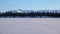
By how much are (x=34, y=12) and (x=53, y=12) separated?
121 centimetres

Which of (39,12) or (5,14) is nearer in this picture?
(5,14)

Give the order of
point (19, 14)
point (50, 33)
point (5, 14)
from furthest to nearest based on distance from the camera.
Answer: point (19, 14), point (5, 14), point (50, 33)

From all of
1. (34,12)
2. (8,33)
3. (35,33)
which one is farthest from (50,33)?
(34,12)

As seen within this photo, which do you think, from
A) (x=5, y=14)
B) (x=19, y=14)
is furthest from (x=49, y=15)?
(x=5, y=14)

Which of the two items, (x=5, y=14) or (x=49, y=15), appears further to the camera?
(x=49, y=15)

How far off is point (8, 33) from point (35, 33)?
115cm

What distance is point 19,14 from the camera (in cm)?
862

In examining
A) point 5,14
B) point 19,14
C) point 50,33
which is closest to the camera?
point 50,33

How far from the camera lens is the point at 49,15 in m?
8.86

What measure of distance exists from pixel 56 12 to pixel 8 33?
3.56m

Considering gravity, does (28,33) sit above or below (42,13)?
below

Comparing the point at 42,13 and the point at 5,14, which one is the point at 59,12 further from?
the point at 5,14

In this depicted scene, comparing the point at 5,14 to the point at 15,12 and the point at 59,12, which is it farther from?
the point at 59,12

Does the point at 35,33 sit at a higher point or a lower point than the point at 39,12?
lower
